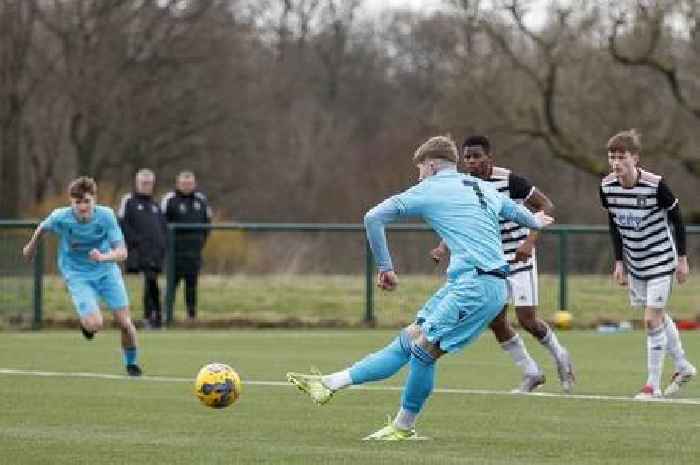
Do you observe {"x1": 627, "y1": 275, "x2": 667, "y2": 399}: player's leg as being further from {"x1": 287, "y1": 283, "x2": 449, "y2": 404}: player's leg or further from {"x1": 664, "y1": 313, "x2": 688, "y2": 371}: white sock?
{"x1": 287, "y1": 283, "x2": 449, "y2": 404}: player's leg

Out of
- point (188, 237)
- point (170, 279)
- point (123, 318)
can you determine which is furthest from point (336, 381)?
point (188, 237)

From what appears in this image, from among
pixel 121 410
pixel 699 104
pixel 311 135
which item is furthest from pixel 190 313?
pixel 311 135

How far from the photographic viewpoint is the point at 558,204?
1849 inches

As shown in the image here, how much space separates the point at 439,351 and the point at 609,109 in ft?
110

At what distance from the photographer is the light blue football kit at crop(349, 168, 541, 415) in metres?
9.91

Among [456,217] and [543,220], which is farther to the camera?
[543,220]

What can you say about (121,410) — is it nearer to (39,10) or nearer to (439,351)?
(439,351)

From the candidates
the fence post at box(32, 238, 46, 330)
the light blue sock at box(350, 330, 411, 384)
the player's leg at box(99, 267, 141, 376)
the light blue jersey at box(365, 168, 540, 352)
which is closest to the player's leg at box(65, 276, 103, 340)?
the player's leg at box(99, 267, 141, 376)

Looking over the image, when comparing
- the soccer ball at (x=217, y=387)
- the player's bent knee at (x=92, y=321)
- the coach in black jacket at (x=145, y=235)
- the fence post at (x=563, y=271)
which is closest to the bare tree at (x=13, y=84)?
the coach in black jacket at (x=145, y=235)

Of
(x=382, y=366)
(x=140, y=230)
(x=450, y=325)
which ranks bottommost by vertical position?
(x=382, y=366)

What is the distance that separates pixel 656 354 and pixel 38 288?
43.9ft

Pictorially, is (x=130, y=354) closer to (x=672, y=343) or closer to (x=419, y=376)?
(x=672, y=343)

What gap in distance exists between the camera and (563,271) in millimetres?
26438

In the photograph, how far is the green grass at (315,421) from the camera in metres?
9.38
